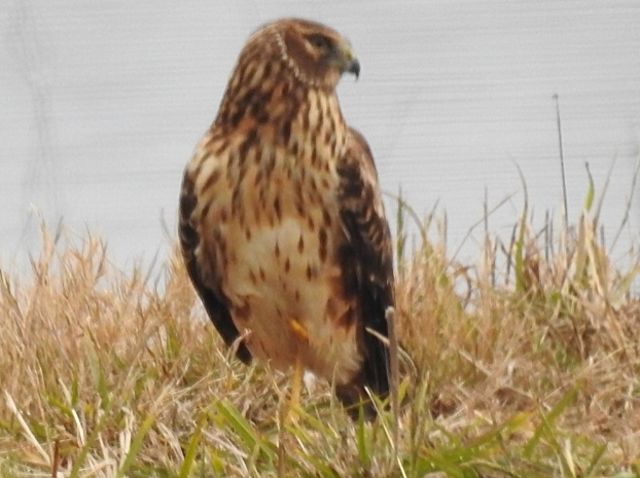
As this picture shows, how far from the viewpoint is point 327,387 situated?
14.9ft

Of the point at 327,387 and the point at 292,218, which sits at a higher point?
the point at 292,218

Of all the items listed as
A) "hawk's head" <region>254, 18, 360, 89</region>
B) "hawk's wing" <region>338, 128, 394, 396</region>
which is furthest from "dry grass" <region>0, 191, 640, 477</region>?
"hawk's head" <region>254, 18, 360, 89</region>

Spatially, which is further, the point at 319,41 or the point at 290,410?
the point at 319,41

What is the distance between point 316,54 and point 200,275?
654mm

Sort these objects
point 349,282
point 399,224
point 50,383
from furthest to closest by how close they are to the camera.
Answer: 1. point 399,224
2. point 349,282
3. point 50,383

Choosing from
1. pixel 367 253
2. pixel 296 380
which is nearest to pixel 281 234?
pixel 367 253

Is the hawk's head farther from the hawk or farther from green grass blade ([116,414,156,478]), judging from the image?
green grass blade ([116,414,156,478])

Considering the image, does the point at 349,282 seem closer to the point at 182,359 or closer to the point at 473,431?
the point at 182,359

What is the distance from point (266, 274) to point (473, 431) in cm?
92

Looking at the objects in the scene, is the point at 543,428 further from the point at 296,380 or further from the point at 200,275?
the point at 200,275

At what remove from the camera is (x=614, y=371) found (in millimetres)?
4152

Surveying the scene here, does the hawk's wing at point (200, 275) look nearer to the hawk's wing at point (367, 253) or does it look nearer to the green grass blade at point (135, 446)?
the hawk's wing at point (367, 253)

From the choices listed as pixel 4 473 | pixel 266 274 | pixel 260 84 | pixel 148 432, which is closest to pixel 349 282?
pixel 266 274

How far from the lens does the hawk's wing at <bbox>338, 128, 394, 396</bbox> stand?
4289 mm
